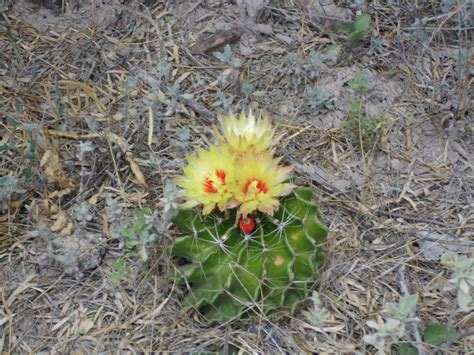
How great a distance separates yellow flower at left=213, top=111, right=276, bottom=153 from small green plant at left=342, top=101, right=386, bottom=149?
48 cm

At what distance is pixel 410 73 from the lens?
2746 mm

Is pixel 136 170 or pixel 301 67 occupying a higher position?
pixel 301 67

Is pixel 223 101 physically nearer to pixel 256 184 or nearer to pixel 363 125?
pixel 363 125

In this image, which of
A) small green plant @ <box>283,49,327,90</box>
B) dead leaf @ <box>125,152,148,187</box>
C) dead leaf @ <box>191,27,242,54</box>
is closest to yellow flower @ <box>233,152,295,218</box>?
dead leaf @ <box>125,152,148,187</box>

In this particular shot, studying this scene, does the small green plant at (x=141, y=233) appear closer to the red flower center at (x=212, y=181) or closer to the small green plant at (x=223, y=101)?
the red flower center at (x=212, y=181)

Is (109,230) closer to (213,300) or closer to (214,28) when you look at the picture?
(213,300)

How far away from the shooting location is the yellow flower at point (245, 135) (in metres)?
2.02

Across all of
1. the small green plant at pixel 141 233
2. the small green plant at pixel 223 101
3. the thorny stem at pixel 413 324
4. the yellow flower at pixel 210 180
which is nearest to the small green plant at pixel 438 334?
the thorny stem at pixel 413 324

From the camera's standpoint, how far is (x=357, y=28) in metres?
2.79

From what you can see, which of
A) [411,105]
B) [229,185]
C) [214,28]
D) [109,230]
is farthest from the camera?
[214,28]

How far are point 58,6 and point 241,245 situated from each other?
158 cm

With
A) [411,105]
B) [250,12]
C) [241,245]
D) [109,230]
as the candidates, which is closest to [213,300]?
[241,245]

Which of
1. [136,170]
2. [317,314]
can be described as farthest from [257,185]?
[136,170]

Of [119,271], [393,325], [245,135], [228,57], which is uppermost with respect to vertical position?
[245,135]
